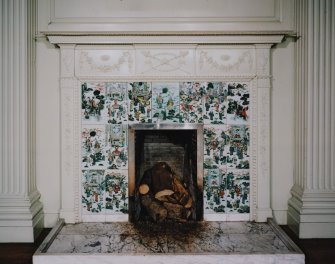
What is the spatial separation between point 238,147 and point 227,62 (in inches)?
35.1

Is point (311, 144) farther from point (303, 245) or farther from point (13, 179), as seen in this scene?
point (13, 179)

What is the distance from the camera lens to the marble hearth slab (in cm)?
283

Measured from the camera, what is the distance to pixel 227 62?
3641 mm

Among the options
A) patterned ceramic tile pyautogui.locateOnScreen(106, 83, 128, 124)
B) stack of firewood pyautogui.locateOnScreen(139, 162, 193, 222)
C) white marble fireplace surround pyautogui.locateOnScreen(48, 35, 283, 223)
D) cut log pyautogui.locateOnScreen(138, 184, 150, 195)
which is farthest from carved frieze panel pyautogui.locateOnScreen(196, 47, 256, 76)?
cut log pyautogui.locateOnScreen(138, 184, 150, 195)

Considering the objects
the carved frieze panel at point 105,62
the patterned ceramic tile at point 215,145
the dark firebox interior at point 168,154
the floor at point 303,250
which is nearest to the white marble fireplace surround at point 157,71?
the carved frieze panel at point 105,62

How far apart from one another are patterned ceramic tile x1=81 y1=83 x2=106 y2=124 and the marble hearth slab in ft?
3.68

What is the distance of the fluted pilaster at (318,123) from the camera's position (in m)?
3.41

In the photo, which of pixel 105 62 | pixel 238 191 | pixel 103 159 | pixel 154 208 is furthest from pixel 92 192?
pixel 238 191

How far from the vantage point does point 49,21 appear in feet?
11.9

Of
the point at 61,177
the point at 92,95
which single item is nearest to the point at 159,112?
the point at 92,95

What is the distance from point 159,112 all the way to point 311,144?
1.55 meters

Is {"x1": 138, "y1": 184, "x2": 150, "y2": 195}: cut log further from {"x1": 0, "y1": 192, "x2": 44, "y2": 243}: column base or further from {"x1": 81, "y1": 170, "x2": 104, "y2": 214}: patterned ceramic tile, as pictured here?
{"x1": 0, "y1": 192, "x2": 44, "y2": 243}: column base

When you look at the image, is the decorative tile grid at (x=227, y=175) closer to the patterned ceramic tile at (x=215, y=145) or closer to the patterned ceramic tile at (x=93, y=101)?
the patterned ceramic tile at (x=215, y=145)

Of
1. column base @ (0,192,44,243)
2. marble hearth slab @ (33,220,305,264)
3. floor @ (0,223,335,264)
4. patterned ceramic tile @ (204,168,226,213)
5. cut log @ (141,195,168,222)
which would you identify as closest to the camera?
marble hearth slab @ (33,220,305,264)
